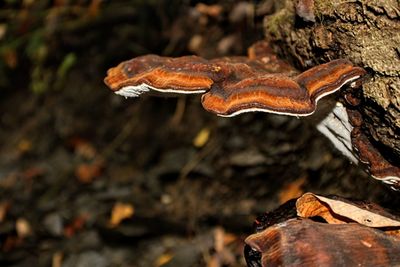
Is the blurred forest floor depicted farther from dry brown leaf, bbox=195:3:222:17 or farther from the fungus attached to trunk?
the fungus attached to trunk

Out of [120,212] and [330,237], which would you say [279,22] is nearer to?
[330,237]

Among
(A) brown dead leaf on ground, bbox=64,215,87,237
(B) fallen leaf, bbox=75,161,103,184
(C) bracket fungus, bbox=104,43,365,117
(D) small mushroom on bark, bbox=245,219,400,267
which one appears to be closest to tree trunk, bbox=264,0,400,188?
(C) bracket fungus, bbox=104,43,365,117

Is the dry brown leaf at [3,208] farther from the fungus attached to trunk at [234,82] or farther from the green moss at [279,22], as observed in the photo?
the green moss at [279,22]

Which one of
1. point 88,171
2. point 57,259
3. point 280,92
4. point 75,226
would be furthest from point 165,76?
point 88,171

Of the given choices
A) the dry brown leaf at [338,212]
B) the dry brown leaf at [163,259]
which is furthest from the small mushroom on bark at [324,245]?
the dry brown leaf at [163,259]

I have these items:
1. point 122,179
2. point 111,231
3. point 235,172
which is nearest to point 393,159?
point 235,172
